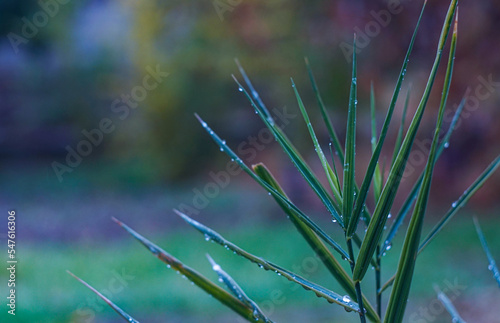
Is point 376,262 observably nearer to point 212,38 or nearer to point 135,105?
point 212,38

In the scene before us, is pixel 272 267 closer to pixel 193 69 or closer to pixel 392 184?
pixel 392 184

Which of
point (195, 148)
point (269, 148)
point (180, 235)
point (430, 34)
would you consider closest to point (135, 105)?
point (195, 148)

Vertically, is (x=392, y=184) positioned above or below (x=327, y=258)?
above

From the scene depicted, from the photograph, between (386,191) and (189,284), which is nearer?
(386,191)

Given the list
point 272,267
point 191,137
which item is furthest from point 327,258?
point 191,137

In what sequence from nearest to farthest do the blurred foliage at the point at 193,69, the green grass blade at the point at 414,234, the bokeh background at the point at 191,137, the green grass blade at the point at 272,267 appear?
the green grass blade at the point at 414,234
the green grass blade at the point at 272,267
the bokeh background at the point at 191,137
the blurred foliage at the point at 193,69

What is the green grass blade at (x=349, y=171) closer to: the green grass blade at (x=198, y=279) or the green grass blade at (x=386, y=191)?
the green grass blade at (x=386, y=191)

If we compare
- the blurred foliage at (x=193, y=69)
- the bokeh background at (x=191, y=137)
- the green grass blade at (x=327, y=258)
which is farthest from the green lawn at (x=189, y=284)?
the green grass blade at (x=327, y=258)
